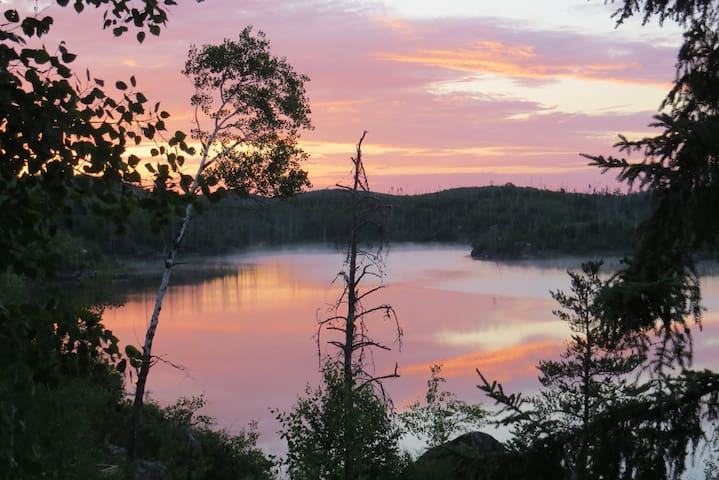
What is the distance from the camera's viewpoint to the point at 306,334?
60.3m

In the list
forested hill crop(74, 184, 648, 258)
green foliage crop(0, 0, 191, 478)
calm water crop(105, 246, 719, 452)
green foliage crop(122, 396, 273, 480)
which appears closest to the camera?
green foliage crop(0, 0, 191, 478)

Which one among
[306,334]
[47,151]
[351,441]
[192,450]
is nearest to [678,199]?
[47,151]

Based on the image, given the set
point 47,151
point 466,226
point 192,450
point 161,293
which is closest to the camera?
point 47,151

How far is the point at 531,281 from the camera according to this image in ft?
338

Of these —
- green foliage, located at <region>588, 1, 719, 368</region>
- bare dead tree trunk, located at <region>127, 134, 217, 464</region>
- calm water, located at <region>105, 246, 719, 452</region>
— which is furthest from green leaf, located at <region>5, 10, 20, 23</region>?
calm water, located at <region>105, 246, 719, 452</region>

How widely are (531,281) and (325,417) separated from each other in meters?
88.1

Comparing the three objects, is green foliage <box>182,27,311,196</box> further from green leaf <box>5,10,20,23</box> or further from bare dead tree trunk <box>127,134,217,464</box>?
green leaf <box>5,10,20,23</box>

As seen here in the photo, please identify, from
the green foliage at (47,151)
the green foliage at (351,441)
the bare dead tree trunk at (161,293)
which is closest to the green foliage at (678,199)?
the green foliage at (47,151)

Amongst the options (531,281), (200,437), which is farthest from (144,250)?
(200,437)

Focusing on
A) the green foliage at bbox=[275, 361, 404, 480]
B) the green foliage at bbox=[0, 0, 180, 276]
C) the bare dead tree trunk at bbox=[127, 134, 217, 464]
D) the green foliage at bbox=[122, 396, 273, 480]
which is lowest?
the green foliage at bbox=[122, 396, 273, 480]

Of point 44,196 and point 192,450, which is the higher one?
point 44,196

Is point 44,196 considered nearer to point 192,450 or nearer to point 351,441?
point 351,441

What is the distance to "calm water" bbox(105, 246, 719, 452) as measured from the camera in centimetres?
4397

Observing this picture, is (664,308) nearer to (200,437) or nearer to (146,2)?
(146,2)
